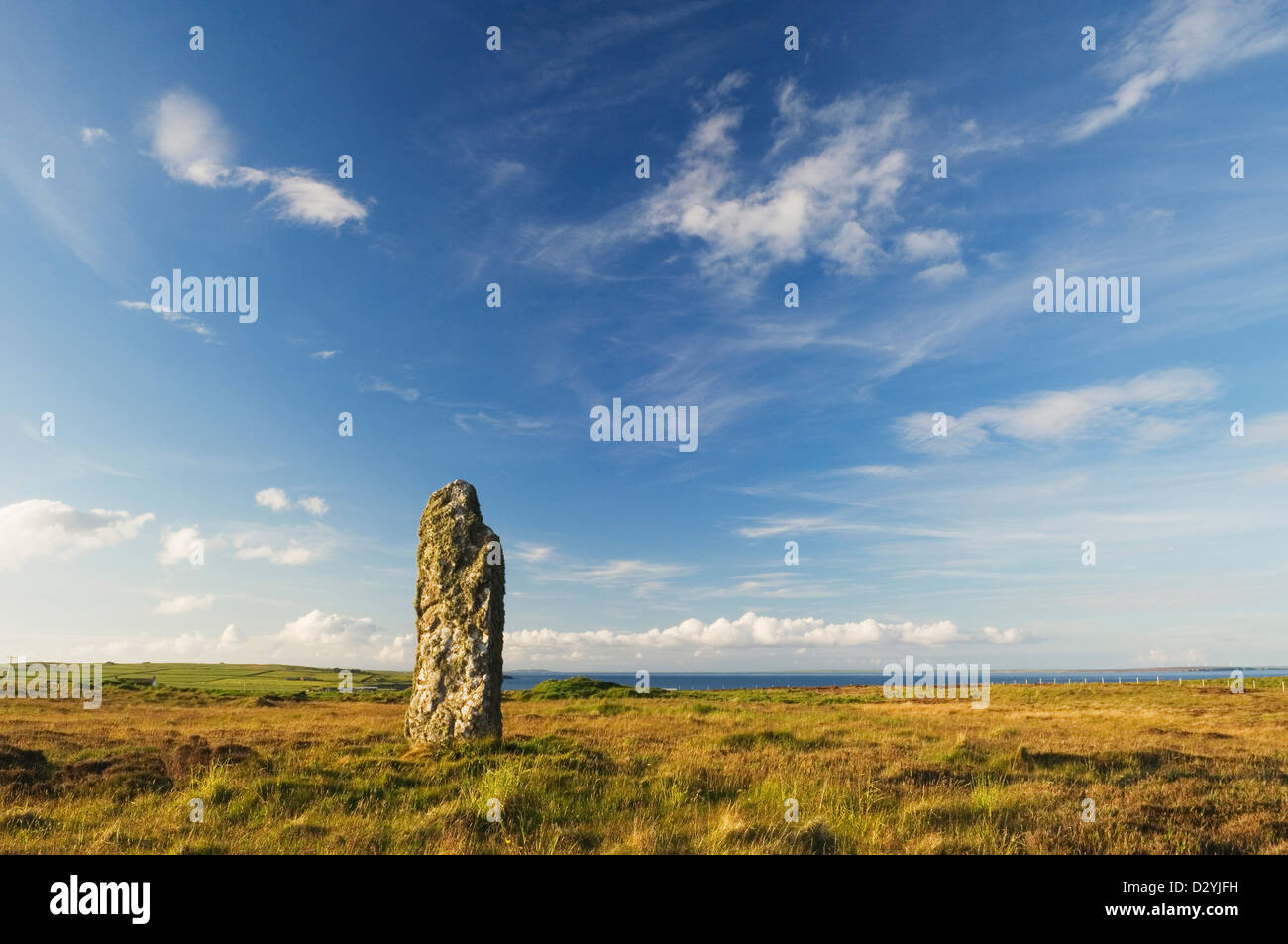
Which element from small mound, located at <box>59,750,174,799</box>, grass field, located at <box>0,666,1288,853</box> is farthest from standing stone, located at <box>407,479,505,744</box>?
small mound, located at <box>59,750,174,799</box>

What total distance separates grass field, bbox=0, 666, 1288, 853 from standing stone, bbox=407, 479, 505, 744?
86 cm

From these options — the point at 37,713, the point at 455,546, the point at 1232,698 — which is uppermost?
the point at 455,546

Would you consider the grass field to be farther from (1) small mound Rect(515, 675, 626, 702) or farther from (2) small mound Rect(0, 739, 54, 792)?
(1) small mound Rect(515, 675, 626, 702)

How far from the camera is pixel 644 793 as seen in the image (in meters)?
11.6

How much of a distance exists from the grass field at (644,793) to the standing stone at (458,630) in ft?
2.83

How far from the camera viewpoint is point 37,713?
103 ft

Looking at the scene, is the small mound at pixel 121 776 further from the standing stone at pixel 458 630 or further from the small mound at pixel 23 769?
the standing stone at pixel 458 630

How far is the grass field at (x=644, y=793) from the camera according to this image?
29.2ft
